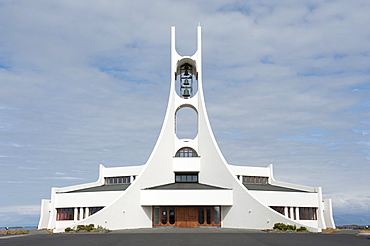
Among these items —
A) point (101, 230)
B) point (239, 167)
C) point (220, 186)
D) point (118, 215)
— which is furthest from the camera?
point (239, 167)

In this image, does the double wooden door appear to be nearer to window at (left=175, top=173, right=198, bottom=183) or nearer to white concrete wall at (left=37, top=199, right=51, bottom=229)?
window at (left=175, top=173, right=198, bottom=183)

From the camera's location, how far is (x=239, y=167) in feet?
138

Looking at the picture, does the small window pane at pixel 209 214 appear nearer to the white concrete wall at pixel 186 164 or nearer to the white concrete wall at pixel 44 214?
the white concrete wall at pixel 186 164

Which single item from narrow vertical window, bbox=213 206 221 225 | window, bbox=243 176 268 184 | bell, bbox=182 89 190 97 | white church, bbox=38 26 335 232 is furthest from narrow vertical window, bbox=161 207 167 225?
bell, bbox=182 89 190 97

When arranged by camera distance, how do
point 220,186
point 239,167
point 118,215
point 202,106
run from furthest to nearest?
point 239,167, point 202,106, point 220,186, point 118,215

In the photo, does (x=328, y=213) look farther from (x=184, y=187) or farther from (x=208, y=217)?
(x=184, y=187)

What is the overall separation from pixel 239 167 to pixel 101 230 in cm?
1677

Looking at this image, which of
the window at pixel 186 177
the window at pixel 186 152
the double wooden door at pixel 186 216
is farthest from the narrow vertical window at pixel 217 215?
the window at pixel 186 152

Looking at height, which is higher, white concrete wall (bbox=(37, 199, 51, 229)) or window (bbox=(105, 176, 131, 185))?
window (bbox=(105, 176, 131, 185))

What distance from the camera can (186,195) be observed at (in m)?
33.9

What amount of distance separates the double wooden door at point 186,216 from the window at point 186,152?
6.33m

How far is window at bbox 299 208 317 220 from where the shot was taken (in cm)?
3700

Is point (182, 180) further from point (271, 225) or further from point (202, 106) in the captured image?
point (271, 225)

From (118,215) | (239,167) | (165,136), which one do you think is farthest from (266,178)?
(118,215)
